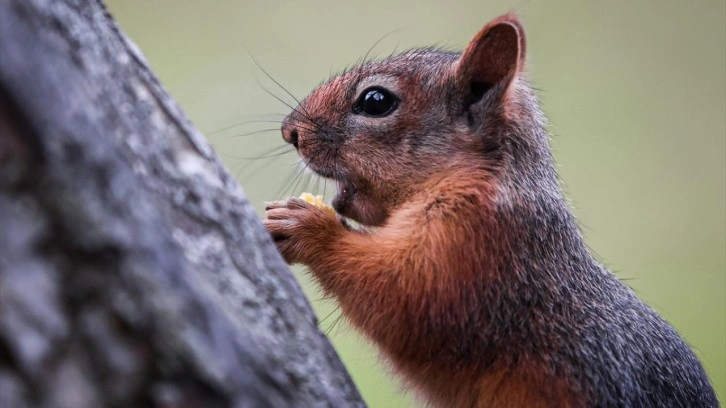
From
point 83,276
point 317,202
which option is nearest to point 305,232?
point 317,202

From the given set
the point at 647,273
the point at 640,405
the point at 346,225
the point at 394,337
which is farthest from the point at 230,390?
the point at 647,273

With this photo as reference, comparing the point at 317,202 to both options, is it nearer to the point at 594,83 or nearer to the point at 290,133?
the point at 290,133

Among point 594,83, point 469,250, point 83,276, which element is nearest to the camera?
point 83,276

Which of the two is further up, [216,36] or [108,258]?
[216,36]

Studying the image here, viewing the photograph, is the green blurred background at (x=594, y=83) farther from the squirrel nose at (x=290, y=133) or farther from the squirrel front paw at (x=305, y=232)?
the squirrel front paw at (x=305, y=232)

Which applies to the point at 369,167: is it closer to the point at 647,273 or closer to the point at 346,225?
the point at 346,225

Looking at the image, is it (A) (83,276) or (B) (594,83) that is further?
(B) (594,83)

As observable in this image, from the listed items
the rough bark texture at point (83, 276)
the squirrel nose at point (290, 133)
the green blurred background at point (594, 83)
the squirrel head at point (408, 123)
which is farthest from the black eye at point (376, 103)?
the green blurred background at point (594, 83)
